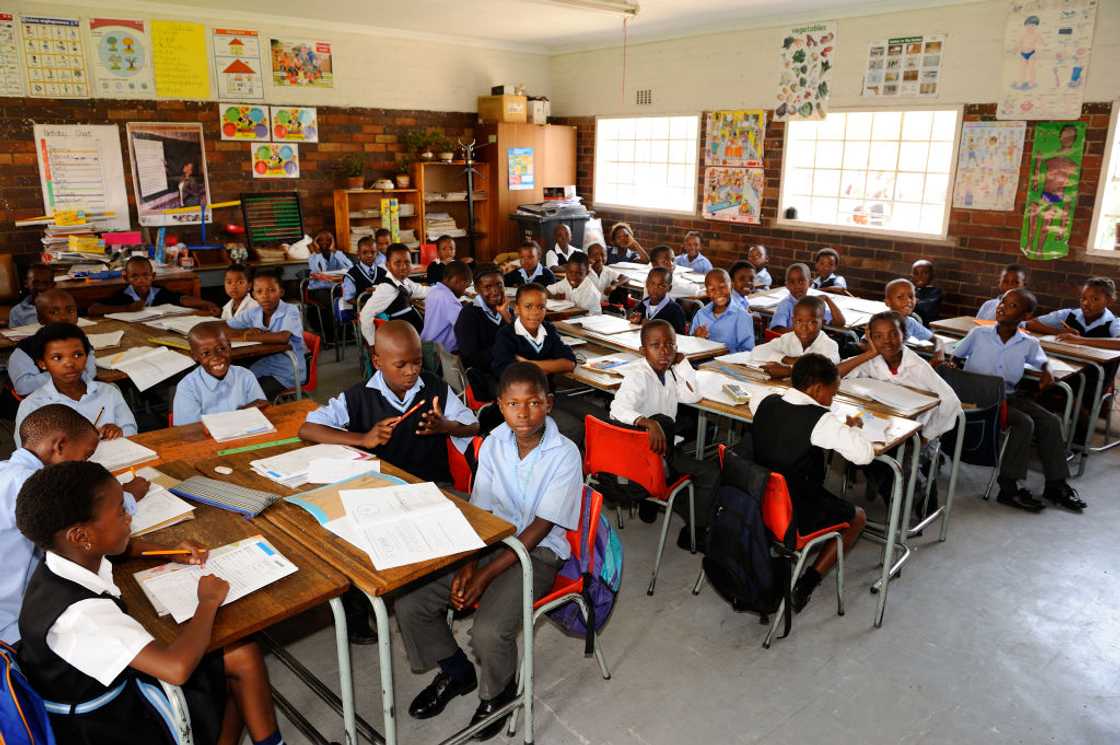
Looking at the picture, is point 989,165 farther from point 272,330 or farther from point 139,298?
point 139,298

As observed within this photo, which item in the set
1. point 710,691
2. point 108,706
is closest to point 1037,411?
point 710,691

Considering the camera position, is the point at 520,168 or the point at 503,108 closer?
the point at 503,108

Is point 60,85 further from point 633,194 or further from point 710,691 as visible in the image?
point 710,691

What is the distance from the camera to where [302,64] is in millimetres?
7980

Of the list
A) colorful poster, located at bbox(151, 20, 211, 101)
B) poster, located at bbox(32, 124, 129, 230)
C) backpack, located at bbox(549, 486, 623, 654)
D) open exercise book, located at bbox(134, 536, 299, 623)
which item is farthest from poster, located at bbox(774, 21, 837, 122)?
open exercise book, located at bbox(134, 536, 299, 623)

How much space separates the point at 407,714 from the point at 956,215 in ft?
19.3

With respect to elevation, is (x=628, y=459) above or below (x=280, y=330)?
below

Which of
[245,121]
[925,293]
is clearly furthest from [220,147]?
[925,293]

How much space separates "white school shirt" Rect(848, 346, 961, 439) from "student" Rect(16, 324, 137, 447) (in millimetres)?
3291

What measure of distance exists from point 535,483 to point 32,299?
4440 mm

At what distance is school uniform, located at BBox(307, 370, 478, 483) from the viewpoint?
2.69 meters

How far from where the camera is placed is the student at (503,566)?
2215 millimetres

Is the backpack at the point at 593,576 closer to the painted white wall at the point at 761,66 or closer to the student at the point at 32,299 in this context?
the student at the point at 32,299

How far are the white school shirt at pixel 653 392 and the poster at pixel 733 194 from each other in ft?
15.5
